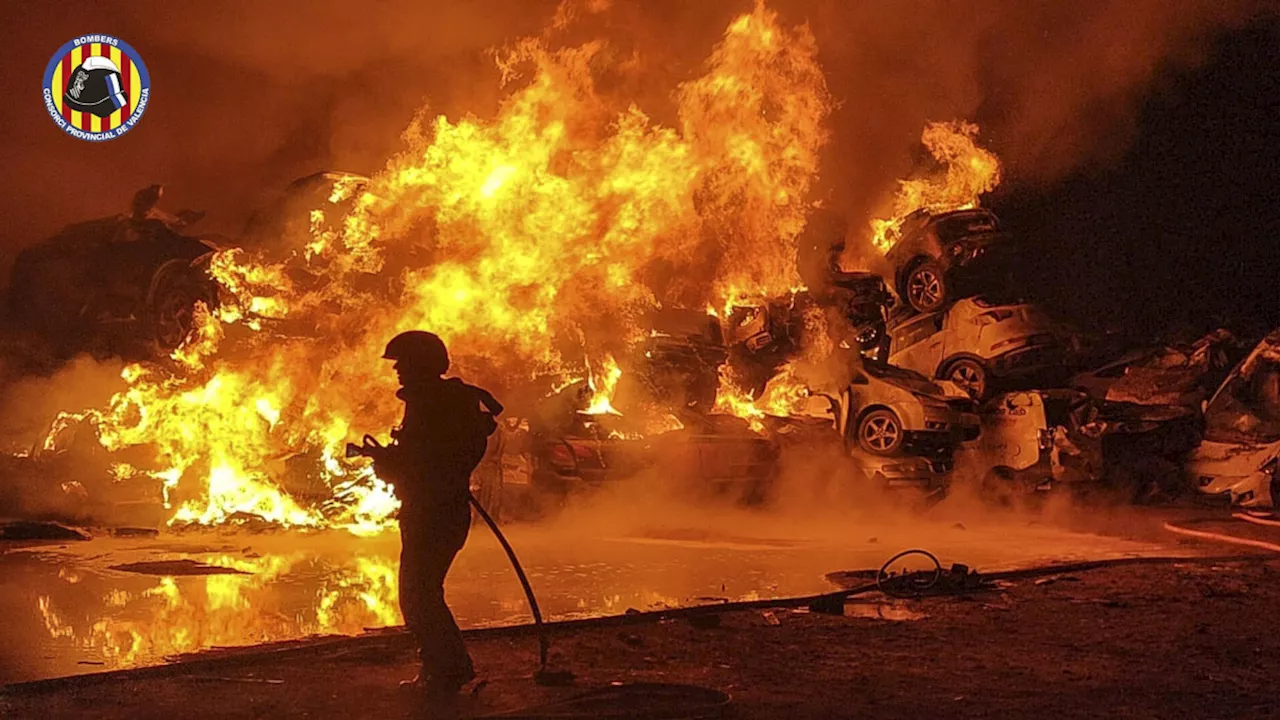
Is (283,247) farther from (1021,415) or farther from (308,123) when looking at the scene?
(1021,415)

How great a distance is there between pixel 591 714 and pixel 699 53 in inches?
550

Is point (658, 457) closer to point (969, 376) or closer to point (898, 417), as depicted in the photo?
point (898, 417)

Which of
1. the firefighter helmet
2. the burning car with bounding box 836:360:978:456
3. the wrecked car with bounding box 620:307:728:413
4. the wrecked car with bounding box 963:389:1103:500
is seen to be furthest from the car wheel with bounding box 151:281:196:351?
the wrecked car with bounding box 963:389:1103:500

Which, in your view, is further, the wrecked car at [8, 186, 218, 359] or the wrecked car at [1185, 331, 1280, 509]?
the wrecked car at [1185, 331, 1280, 509]

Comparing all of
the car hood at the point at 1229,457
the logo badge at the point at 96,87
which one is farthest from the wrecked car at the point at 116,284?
the car hood at the point at 1229,457

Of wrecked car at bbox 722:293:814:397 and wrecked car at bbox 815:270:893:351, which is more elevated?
wrecked car at bbox 815:270:893:351

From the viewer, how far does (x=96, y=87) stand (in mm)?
16906

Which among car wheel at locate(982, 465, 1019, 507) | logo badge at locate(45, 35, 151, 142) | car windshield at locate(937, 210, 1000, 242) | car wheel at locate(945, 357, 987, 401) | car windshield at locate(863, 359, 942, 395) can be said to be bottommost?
car wheel at locate(982, 465, 1019, 507)

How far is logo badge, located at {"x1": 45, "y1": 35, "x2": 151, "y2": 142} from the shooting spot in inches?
629

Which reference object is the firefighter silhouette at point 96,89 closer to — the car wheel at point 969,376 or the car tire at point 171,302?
the car tire at point 171,302

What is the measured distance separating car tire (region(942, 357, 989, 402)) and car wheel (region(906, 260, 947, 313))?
166 centimetres

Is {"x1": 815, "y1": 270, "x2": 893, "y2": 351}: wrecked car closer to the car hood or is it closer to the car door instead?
the car door

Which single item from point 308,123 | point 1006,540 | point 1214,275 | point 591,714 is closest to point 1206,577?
point 1006,540

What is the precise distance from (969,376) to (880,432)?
10.7 ft
